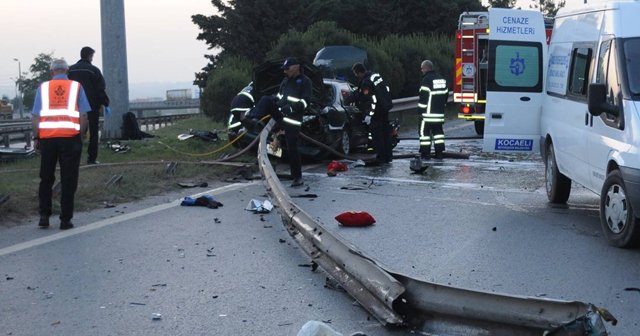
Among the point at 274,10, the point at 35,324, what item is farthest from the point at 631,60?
the point at 274,10

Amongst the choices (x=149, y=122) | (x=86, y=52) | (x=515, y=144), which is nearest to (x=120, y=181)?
(x=86, y=52)

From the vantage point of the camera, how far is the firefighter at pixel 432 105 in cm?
1670

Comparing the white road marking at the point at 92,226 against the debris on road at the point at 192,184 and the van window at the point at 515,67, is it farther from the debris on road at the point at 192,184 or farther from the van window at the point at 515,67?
the van window at the point at 515,67

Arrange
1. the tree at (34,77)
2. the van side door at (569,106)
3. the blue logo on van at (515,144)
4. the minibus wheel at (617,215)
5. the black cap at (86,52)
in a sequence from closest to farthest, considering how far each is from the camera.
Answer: the minibus wheel at (617,215)
the van side door at (569,106)
the blue logo on van at (515,144)
the black cap at (86,52)
the tree at (34,77)

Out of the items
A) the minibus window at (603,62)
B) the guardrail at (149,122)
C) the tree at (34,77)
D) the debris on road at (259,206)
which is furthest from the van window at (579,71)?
the tree at (34,77)

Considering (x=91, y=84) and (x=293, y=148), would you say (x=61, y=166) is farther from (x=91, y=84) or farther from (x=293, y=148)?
(x=91, y=84)

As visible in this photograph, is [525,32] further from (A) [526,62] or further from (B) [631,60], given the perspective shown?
(B) [631,60]

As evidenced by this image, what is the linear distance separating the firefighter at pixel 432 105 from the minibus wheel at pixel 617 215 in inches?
323

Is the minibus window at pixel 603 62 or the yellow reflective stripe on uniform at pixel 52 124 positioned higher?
the minibus window at pixel 603 62

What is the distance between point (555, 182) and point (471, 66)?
36.7 feet

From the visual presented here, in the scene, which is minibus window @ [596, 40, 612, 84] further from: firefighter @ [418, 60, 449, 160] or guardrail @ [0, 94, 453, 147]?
guardrail @ [0, 94, 453, 147]

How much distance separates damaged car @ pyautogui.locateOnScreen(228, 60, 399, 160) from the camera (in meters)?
15.9

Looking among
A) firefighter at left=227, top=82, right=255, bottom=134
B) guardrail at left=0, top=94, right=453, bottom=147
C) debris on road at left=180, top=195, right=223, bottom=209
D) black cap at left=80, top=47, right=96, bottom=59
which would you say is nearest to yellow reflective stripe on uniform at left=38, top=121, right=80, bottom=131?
debris on road at left=180, top=195, right=223, bottom=209

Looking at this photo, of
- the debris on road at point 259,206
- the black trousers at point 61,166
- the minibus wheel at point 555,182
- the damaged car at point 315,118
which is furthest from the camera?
the damaged car at point 315,118
